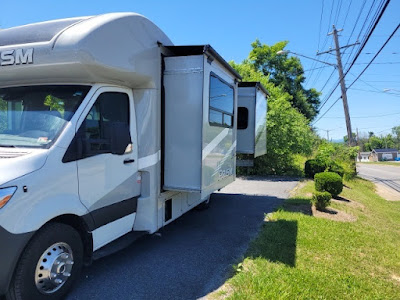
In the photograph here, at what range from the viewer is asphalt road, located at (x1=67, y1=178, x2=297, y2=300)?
11.6 ft

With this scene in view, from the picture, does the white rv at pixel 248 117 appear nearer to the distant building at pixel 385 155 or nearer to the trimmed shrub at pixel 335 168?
the trimmed shrub at pixel 335 168

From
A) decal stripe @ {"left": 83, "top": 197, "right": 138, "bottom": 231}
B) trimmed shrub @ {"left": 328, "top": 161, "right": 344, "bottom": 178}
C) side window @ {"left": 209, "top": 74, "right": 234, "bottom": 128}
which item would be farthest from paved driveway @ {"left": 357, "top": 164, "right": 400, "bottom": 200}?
decal stripe @ {"left": 83, "top": 197, "right": 138, "bottom": 231}

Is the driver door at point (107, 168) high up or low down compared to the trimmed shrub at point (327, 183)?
up

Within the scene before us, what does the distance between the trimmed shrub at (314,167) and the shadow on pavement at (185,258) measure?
7.49 metres

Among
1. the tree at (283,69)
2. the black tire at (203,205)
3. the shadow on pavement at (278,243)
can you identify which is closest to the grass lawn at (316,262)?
the shadow on pavement at (278,243)

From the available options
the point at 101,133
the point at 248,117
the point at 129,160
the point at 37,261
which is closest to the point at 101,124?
the point at 101,133

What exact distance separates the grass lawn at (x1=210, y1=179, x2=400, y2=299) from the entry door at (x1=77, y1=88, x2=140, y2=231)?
61.4 inches

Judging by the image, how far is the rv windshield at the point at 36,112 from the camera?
319 centimetres

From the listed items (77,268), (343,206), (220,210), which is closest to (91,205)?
(77,268)

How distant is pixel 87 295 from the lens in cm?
340

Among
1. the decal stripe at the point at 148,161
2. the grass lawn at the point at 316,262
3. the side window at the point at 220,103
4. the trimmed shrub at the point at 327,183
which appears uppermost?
the side window at the point at 220,103

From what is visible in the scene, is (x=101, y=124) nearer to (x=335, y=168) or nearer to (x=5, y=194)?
(x=5, y=194)

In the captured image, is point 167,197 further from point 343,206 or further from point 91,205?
point 343,206

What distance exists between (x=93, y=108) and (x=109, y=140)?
0.40 meters
